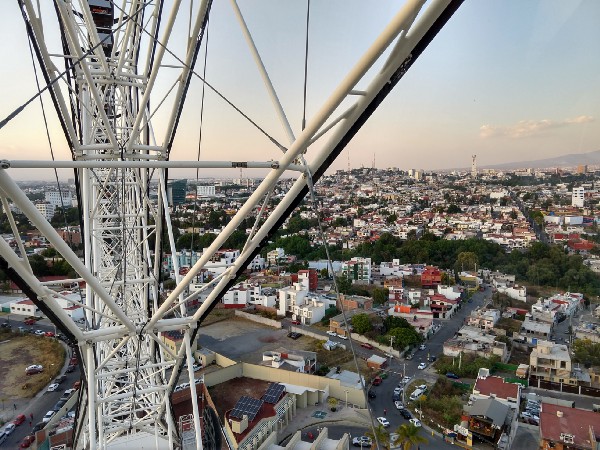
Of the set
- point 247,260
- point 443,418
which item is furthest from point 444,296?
point 247,260

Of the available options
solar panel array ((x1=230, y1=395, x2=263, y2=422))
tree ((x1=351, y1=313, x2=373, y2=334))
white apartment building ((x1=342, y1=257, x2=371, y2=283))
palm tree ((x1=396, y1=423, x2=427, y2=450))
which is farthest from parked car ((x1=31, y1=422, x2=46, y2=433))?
white apartment building ((x1=342, y1=257, x2=371, y2=283))

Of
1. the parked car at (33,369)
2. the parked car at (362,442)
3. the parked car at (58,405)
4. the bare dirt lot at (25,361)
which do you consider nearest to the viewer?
the parked car at (362,442)

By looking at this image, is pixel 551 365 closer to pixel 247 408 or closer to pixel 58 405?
pixel 247 408

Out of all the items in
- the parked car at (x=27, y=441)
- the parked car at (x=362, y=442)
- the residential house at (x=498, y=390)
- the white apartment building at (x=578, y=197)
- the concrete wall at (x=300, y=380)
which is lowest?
→ the parked car at (x=27, y=441)

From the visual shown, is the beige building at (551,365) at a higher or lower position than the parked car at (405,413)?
higher

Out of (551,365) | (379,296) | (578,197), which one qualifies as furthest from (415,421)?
(578,197)

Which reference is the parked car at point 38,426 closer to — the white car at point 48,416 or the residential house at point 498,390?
the white car at point 48,416

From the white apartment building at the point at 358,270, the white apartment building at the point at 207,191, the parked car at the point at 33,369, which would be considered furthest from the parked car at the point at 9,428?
the white apartment building at the point at 207,191
